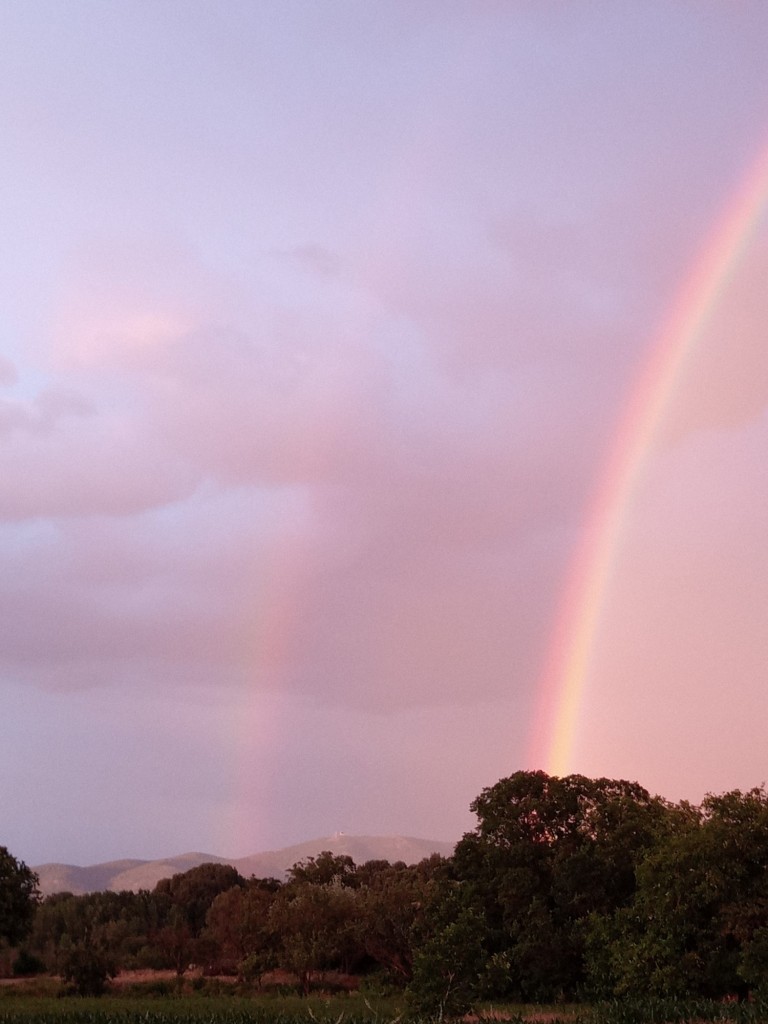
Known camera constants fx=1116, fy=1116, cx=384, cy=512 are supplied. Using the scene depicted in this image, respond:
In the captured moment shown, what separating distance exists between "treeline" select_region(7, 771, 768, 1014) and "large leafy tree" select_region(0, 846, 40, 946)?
4047 mm

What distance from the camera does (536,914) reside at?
7519 cm

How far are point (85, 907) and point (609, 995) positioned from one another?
93237mm

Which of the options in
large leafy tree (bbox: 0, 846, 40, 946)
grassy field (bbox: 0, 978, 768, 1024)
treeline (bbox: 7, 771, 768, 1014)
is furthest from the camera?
large leafy tree (bbox: 0, 846, 40, 946)

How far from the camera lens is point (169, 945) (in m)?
101

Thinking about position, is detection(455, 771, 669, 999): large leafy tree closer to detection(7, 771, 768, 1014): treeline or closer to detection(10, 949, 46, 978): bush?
detection(7, 771, 768, 1014): treeline

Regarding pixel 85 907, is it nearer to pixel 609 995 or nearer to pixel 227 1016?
pixel 609 995

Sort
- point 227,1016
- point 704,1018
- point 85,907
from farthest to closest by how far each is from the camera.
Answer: point 85,907
point 704,1018
point 227,1016

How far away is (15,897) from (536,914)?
36.7 metres

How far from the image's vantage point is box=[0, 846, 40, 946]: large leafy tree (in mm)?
78375

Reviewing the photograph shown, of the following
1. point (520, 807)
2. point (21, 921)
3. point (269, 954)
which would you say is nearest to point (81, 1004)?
point (21, 921)

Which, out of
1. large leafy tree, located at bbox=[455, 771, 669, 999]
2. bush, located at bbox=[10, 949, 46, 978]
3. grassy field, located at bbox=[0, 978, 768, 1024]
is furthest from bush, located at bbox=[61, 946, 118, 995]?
large leafy tree, located at bbox=[455, 771, 669, 999]

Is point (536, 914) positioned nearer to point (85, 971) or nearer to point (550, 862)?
point (550, 862)

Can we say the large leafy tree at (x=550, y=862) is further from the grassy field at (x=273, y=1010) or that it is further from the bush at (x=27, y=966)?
the bush at (x=27, y=966)

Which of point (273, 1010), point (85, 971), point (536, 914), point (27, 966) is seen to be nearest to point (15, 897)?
point (85, 971)
